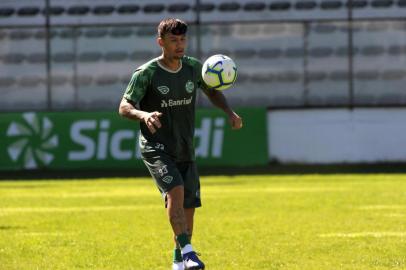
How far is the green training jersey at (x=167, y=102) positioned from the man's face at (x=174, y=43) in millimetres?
220

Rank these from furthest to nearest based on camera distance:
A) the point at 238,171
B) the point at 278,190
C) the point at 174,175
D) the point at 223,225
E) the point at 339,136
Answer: the point at 339,136 < the point at 238,171 < the point at 278,190 < the point at 223,225 < the point at 174,175

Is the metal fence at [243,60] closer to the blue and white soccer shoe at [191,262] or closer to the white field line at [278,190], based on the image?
the white field line at [278,190]

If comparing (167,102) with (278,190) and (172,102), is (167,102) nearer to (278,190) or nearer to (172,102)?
(172,102)

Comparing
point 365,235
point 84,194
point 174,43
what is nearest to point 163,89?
point 174,43

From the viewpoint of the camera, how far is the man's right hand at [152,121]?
743cm

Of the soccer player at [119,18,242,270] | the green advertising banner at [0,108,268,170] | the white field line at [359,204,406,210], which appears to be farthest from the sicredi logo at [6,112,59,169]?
the soccer player at [119,18,242,270]

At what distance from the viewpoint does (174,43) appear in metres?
8.02

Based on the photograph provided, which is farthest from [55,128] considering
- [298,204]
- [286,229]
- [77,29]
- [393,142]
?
[286,229]

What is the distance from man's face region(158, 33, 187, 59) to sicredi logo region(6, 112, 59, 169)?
54.6ft

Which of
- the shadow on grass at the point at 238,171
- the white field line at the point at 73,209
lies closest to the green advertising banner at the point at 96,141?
the shadow on grass at the point at 238,171

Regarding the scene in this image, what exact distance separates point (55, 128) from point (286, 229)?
1344 cm

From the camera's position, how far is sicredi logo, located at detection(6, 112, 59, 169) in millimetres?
24234

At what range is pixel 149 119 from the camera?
748cm

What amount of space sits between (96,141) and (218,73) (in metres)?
16.1
